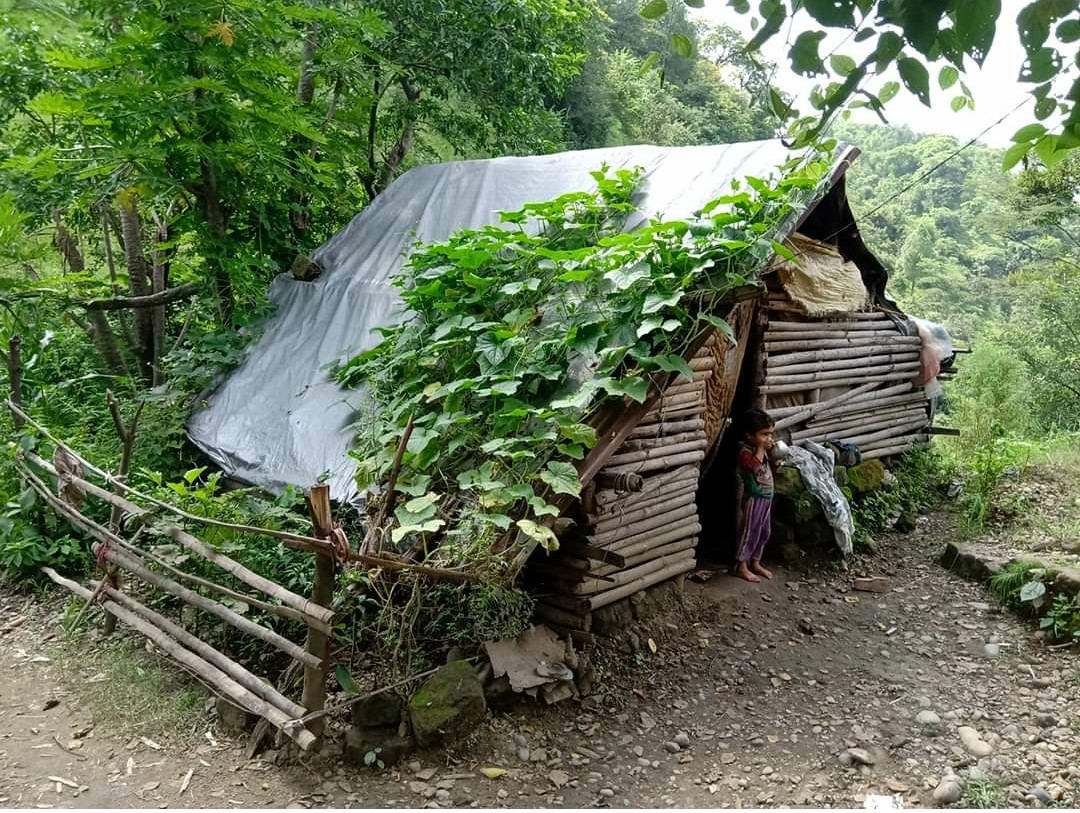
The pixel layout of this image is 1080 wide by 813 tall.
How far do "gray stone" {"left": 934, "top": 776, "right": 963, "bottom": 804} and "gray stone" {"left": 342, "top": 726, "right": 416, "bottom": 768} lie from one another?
8.46ft

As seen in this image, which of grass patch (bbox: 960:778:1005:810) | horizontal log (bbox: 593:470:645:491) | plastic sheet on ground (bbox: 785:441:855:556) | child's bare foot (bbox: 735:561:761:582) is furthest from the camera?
plastic sheet on ground (bbox: 785:441:855:556)

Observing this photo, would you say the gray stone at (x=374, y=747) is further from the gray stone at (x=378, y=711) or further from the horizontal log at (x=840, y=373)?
the horizontal log at (x=840, y=373)

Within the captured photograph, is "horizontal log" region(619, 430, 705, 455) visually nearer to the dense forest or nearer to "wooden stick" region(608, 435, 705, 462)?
"wooden stick" region(608, 435, 705, 462)

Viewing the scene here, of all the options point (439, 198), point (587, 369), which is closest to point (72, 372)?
Result: point (439, 198)

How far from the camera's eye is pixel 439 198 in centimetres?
718

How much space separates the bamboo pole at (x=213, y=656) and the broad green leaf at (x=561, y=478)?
5.25 ft

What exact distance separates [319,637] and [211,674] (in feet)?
2.69

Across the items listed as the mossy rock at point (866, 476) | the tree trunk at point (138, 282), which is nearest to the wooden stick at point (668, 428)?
the mossy rock at point (866, 476)

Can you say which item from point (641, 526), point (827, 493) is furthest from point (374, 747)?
point (827, 493)

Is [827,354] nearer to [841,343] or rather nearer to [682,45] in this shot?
[841,343]

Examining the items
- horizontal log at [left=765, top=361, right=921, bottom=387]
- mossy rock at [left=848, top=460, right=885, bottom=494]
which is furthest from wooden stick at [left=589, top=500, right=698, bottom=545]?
mossy rock at [left=848, top=460, right=885, bottom=494]

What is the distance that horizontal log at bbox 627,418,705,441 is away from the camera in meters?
4.92

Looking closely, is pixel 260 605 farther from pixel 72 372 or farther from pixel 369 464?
pixel 72 372

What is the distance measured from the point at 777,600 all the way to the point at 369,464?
3469 mm
